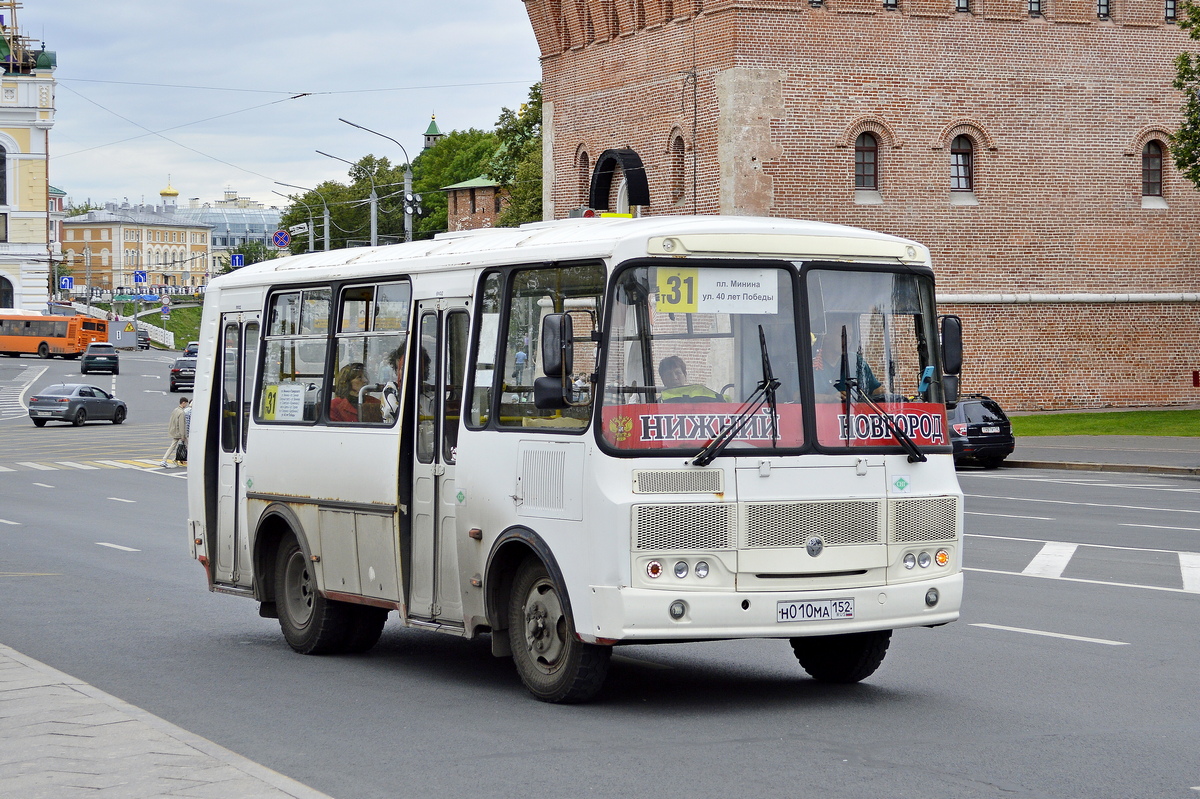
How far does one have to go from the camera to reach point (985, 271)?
43625 mm

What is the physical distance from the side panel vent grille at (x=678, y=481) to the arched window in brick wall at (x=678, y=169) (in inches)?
1358

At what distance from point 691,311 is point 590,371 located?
23.6 inches

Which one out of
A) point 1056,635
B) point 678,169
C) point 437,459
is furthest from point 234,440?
point 678,169

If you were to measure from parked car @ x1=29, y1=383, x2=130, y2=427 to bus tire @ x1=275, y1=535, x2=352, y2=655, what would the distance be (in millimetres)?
42552

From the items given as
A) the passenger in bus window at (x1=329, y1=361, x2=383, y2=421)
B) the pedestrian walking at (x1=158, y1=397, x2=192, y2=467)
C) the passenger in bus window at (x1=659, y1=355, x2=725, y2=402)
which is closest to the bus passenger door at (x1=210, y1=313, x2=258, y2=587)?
the passenger in bus window at (x1=329, y1=361, x2=383, y2=421)

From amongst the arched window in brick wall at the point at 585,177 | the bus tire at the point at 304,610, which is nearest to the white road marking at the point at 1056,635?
the bus tire at the point at 304,610

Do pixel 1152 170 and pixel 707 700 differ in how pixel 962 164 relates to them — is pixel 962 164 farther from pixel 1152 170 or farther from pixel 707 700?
pixel 707 700

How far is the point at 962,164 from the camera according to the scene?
143 feet

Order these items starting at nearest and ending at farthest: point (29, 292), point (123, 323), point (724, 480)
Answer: point (724, 480)
point (29, 292)
point (123, 323)

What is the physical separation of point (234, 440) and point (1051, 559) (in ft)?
26.9

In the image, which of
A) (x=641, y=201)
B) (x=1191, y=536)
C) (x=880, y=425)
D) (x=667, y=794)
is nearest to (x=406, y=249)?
(x=880, y=425)

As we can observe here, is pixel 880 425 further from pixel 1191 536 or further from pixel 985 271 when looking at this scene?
pixel 985 271

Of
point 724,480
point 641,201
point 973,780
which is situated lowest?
point 973,780

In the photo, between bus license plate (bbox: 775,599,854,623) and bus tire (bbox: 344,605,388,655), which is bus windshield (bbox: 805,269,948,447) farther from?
bus tire (bbox: 344,605,388,655)
